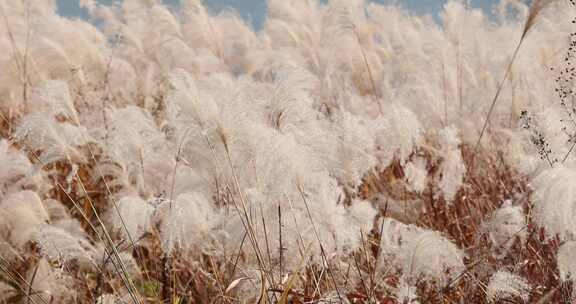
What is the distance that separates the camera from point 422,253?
159 cm

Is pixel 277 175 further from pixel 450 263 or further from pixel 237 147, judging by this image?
pixel 450 263

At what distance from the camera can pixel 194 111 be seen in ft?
4.85

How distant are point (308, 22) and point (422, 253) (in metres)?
3.66

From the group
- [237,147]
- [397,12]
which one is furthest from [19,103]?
[397,12]

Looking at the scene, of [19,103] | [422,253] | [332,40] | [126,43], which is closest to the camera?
[422,253]

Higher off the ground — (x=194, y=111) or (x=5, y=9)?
(x=194, y=111)

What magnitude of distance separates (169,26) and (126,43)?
0.55 metres

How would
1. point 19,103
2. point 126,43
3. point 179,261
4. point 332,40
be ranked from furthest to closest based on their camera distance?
1. point 126,43
2. point 332,40
3. point 19,103
4. point 179,261

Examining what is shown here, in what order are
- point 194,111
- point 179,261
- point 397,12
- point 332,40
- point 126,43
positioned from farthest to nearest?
point 397,12 < point 126,43 < point 332,40 < point 179,261 < point 194,111

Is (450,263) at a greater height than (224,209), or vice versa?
(450,263)

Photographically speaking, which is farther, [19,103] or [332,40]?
[332,40]

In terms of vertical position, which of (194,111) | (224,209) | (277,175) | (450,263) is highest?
(194,111)

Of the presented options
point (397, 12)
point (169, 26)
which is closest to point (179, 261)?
point (169, 26)

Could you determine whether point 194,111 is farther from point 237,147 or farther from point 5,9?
point 5,9
